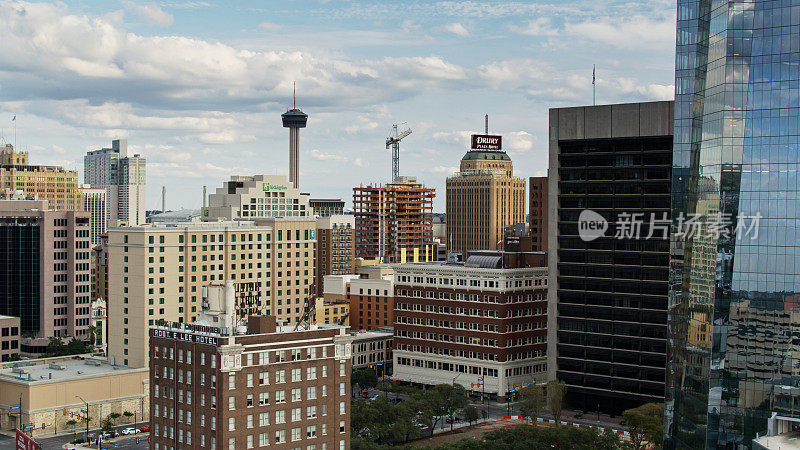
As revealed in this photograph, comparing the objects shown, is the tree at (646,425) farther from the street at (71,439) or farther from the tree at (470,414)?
the street at (71,439)

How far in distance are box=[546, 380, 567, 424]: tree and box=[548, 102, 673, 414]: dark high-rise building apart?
29.3 ft

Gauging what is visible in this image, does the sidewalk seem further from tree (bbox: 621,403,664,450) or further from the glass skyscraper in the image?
the glass skyscraper

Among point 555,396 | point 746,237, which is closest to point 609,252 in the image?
point 555,396

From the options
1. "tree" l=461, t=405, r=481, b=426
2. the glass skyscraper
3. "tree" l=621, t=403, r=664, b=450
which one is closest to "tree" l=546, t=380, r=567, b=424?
"tree" l=461, t=405, r=481, b=426

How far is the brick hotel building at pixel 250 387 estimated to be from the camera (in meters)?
119

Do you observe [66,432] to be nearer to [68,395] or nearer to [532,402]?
[68,395]

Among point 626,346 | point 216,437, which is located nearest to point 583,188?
point 626,346

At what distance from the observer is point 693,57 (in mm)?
125625

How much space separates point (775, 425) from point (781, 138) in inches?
1268

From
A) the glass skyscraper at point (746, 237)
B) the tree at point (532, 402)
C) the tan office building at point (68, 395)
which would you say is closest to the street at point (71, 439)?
the tan office building at point (68, 395)

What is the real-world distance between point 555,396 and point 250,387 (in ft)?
233

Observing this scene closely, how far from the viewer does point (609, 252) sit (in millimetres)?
184750

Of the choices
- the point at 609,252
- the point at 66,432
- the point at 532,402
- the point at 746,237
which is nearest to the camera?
the point at 746,237

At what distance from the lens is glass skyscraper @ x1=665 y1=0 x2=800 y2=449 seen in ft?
372
